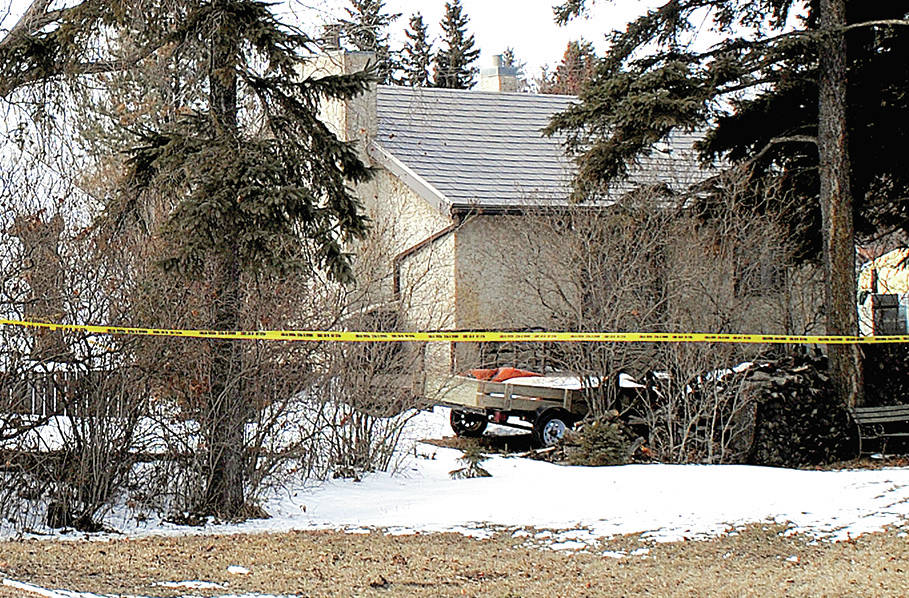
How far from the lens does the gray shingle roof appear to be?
21.2m

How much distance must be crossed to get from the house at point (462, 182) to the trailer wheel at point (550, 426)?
1714 mm

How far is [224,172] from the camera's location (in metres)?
10.1

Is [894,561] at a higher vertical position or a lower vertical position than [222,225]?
lower

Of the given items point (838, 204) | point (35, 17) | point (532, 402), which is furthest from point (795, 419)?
point (35, 17)

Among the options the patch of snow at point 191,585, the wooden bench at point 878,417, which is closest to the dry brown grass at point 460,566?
the patch of snow at point 191,585

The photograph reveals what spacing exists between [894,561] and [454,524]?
3.96 meters

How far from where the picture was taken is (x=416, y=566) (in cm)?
808

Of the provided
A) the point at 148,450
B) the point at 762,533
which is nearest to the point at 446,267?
the point at 148,450

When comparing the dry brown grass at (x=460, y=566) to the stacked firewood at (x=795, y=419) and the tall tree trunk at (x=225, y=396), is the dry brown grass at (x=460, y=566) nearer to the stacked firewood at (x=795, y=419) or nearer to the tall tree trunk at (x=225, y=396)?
the tall tree trunk at (x=225, y=396)

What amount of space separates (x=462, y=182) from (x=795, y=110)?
24.2 ft

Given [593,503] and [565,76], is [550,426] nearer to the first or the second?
[593,503]

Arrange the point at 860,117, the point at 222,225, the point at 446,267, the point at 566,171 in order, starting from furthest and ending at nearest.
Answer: the point at 566,171 < the point at 446,267 < the point at 860,117 < the point at 222,225

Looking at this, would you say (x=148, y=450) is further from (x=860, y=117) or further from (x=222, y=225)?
(x=860, y=117)

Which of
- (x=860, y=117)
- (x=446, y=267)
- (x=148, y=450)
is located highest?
(x=860, y=117)
